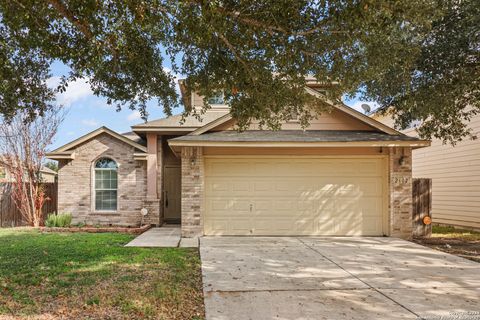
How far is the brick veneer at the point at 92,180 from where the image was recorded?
13141mm

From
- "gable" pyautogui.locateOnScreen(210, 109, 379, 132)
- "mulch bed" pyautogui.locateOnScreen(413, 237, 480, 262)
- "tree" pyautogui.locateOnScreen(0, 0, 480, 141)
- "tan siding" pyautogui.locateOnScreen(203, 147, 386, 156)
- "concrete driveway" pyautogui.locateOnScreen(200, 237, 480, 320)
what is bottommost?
"mulch bed" pyautogui.locateOnScreen(413, 237, 480, 262)

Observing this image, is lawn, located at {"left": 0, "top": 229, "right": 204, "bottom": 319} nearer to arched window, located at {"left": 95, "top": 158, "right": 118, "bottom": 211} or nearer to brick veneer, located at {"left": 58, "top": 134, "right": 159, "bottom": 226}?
brick veneer, located at {"left": 58, "top": 134, "right": 159, "bottom": 226}

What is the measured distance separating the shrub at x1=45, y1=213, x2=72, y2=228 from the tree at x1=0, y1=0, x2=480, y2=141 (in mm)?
6036

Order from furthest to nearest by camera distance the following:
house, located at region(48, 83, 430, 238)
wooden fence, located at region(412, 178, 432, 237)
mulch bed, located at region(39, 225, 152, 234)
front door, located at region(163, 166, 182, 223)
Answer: front door, located at region(163, 166, 182, 223) → mulch bed, located at region(39, 225, 152, 234) → wooden fence, located at region(412, 178, 432, 237) → house, located at region(48, 83, 430, 238)

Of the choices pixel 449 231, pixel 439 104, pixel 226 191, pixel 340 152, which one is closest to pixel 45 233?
pixel 226 191

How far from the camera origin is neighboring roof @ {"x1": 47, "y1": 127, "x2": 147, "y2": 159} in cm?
1306

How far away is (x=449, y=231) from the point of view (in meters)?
12.8

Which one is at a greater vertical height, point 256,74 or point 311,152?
point 256,74

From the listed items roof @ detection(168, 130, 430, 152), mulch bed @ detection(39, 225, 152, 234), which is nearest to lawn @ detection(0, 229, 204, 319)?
mulch bed @ detection(39, 225, 152, 234)

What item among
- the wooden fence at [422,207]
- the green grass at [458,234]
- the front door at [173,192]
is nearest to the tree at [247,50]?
the wooden fence at [422,207]

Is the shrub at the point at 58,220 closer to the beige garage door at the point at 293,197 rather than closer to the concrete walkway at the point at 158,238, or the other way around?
the concrete walkway at the point at 158,238

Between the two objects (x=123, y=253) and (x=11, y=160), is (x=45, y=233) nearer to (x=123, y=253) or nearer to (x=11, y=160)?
(x=11, y=160)

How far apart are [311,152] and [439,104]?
11.4ft

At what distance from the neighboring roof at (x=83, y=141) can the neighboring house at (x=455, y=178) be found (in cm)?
844
